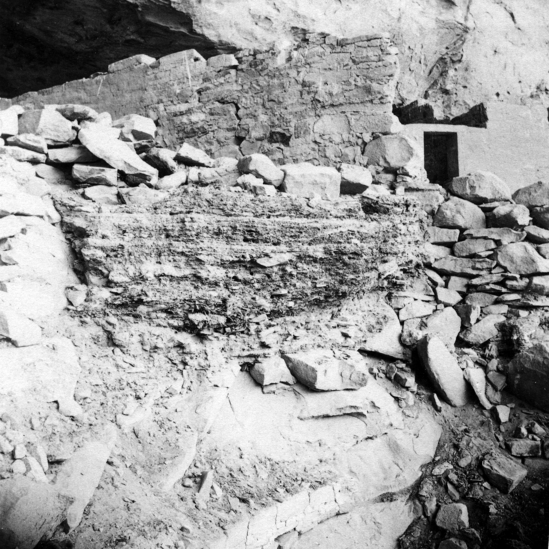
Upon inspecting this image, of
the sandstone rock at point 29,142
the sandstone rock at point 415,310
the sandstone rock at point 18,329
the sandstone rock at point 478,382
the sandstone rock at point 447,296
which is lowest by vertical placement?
the sandstone rock at point 478,382

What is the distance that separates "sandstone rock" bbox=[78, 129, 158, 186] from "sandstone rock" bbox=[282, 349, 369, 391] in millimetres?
1445

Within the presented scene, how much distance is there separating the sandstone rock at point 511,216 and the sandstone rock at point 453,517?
216 centimetres

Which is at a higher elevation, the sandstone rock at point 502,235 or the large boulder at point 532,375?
the sandstone rock at point 502,235

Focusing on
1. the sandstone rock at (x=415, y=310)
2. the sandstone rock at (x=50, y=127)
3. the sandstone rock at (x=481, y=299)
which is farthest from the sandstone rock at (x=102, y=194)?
the sandstone rock at (x=481, y=299)

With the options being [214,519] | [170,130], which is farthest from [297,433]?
[170,130]

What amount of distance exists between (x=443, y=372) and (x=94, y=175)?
Result: 2606 mm

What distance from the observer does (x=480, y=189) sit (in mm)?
4484

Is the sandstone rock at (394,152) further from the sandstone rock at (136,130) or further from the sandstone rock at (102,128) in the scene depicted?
the sandstone rock at (102,128)

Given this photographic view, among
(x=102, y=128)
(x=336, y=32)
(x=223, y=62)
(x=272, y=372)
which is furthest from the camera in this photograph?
(x=336, y=32)

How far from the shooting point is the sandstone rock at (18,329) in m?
2.65

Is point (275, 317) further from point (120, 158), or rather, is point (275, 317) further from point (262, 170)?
point (120, 158)

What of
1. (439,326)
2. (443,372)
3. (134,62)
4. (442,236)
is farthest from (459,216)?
(134,62)

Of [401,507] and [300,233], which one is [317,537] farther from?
[300,233]

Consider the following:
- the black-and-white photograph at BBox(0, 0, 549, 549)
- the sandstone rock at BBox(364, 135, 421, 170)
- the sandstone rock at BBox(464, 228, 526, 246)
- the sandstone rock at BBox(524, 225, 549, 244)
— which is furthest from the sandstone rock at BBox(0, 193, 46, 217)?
the sandstone rock at BBox(524, 225, 549, 244)
